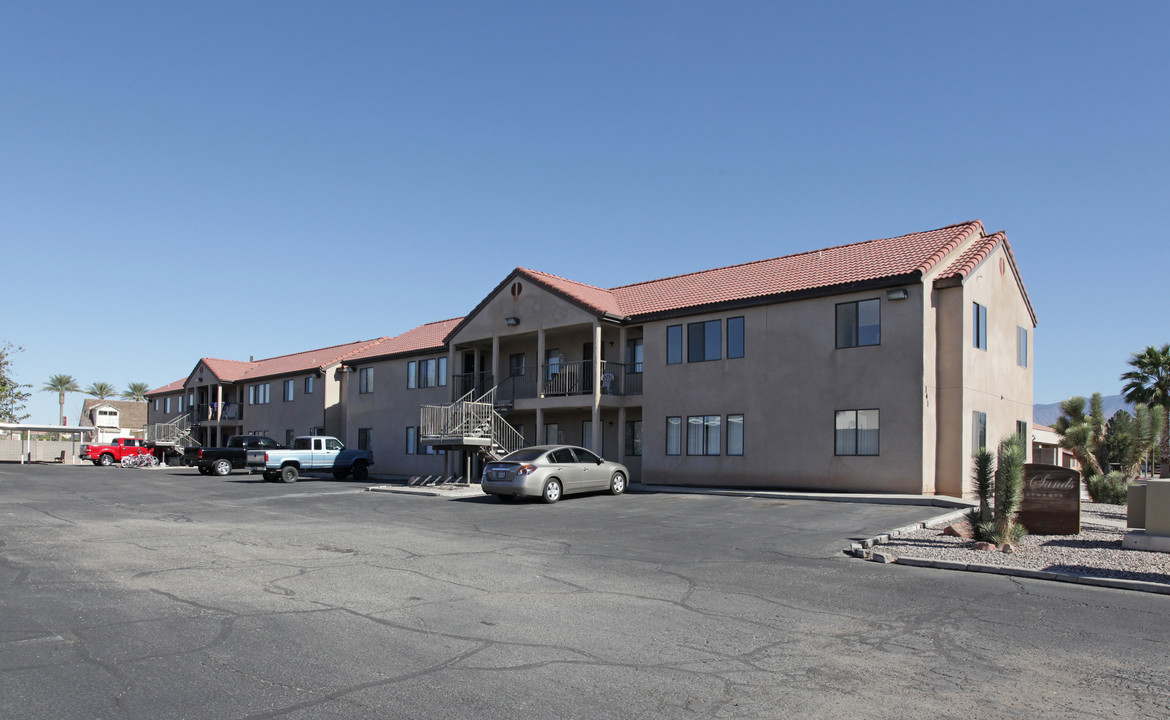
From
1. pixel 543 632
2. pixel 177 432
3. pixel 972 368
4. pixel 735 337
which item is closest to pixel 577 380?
pixel 735 337

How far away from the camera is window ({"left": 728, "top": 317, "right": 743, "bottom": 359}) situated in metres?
24.0

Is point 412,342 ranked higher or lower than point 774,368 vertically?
higher

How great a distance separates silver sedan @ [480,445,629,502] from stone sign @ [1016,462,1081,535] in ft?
33.9

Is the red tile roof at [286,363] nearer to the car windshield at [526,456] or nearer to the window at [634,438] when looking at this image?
the window at [634,438]

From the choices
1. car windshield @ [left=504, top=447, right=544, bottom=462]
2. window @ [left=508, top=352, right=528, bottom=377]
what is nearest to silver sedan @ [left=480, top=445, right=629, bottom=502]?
car windshield @ [left=504, top=447, right=544, bottom=462]

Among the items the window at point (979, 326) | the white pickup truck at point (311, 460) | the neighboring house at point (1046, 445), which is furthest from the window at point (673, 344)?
the white pickup truck at point (311, 460)

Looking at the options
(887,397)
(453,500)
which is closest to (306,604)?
(453,500)

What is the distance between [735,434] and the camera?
78.3ft

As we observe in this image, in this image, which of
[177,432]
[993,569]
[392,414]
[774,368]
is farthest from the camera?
[177,432]

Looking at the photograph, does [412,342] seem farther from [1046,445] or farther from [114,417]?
[114,417]

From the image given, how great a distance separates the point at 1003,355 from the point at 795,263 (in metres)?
6.35

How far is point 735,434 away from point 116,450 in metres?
43.1

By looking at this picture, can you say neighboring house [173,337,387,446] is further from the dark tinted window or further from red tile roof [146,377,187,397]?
the dark tinted window

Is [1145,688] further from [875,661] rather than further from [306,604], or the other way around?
[306,604]
